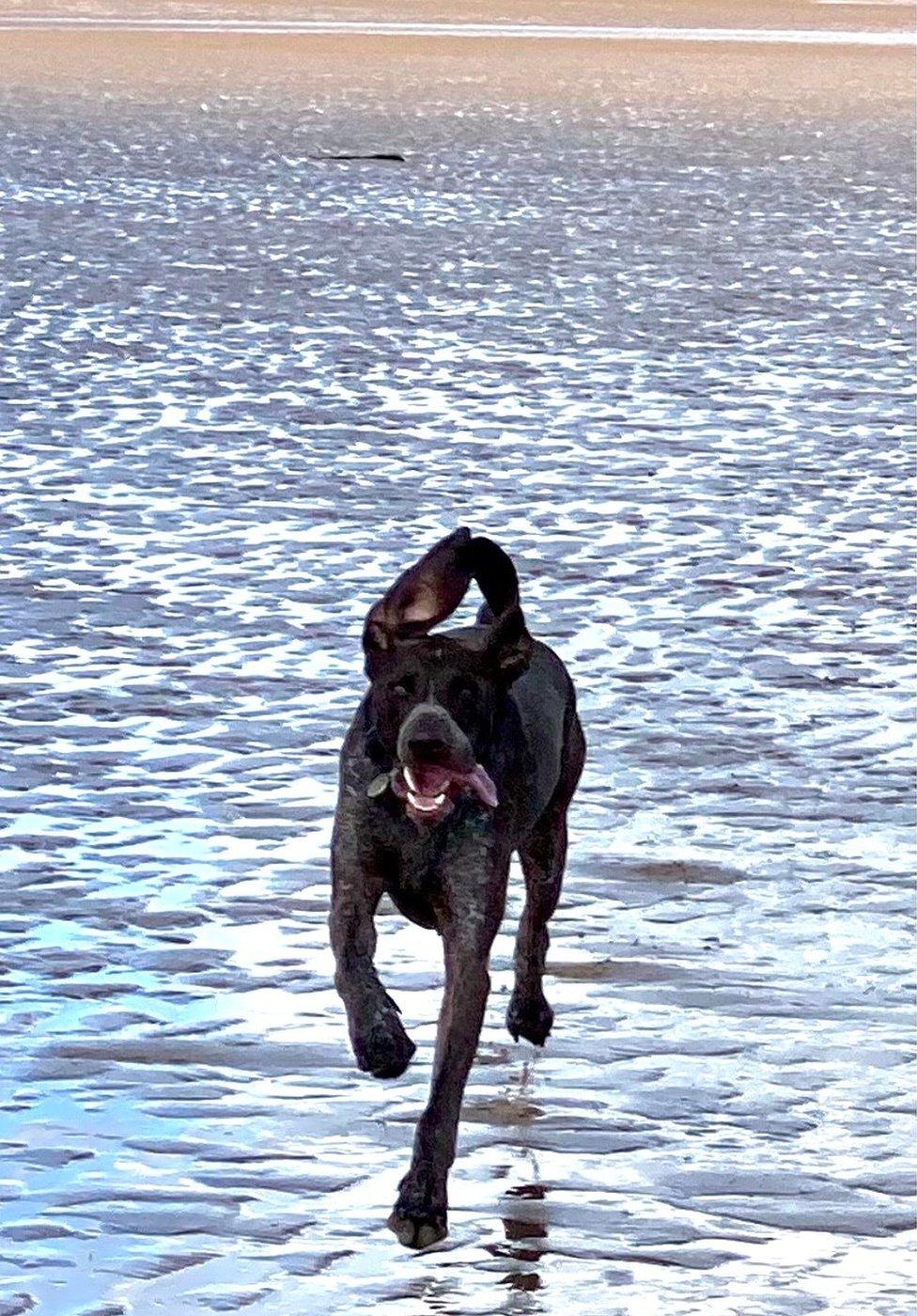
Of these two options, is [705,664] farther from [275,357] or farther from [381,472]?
[275,357]

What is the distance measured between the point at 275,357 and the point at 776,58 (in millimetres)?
30721

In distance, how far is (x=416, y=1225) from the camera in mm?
4512

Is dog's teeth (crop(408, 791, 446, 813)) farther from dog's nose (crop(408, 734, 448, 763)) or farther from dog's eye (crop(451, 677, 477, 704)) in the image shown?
dog's eye (crop(451, 677, 477, 704))

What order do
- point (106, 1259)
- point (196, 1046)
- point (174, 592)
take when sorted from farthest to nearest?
point (174, 592)
point (196, 1046)
point (106, 1259)

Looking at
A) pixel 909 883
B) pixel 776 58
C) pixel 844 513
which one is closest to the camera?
pixel 909 883

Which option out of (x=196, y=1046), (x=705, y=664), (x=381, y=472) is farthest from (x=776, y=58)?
(x=196, y=1046)

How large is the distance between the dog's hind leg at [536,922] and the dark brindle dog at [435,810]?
0.49 m

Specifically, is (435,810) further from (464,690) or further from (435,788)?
(464,690)

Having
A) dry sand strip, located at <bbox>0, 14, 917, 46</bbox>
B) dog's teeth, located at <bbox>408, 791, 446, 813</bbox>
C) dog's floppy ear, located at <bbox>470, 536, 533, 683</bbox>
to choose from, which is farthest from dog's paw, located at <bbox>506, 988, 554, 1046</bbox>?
dry sand strip, located at <bbox>0, 14, 917, 46</bbox>

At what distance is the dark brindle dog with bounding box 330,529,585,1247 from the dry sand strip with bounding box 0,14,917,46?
146 ft

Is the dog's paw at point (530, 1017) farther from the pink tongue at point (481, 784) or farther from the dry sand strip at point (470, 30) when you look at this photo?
the dry sand strip at point (470, 30)

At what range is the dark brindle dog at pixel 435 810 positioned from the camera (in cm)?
453

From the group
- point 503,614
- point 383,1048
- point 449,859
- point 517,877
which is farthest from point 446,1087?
point 517,877

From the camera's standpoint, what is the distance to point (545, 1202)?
481 cm
